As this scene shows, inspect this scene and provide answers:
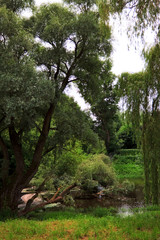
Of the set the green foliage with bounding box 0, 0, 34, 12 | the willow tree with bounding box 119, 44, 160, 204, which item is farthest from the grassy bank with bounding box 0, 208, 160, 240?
the green foliage with bounding box 0, 0, 34, 12

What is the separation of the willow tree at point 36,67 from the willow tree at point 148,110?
2.10 metres

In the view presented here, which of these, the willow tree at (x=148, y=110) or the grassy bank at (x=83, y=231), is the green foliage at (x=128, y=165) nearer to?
the willow tree at (x=148, y=110)

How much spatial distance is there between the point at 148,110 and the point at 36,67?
18.3 feet

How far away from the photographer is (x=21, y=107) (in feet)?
26.4

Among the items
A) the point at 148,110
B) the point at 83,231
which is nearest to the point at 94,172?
the point at 148,110

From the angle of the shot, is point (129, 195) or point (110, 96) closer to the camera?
point (129, 195)

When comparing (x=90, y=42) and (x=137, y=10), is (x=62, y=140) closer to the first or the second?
(x=90, y=42)

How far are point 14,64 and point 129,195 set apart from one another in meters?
12.8

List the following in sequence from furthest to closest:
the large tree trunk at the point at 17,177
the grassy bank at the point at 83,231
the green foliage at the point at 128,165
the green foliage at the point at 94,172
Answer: the green foliage at the point at 128,165, the green foliage at the point at 94,172, the large tree trunk at the point at 17,177, the grassy bank at the point at 83,231

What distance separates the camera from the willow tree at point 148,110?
870 cm

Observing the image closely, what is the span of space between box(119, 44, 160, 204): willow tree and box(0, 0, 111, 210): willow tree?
2.10 metres

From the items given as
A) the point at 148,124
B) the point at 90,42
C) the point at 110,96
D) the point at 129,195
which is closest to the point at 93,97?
the point at 90,42

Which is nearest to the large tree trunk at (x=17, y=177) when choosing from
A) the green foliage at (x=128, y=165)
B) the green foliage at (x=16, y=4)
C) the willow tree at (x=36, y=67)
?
the willow tree at (x=36, y=67)

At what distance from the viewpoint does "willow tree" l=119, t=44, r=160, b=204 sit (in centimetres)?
A: 870
